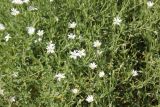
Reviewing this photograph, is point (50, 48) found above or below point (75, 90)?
above

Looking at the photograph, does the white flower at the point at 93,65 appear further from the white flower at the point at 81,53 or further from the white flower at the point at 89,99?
the white flower at the point at 89,99

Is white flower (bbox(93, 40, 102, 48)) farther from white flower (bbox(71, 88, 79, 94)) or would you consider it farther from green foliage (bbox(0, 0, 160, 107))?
white flower (bbox(71, 88, 79, 94))

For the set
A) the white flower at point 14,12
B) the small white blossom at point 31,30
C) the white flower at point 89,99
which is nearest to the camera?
the white flower at point 89,99

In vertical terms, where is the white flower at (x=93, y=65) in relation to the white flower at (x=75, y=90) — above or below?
above

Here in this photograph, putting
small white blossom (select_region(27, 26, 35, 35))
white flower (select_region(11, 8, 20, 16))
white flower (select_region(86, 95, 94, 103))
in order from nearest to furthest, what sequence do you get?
1. white flower (select_region(86, 95, 94, 103))
2. small white blossom (select_region(27, 26, 35, 35))
3. white flower (select_region(11, 8, 20, 16))

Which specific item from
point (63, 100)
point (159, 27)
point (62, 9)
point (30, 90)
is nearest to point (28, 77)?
point (30, 90)

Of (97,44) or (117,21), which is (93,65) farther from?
(117,21)

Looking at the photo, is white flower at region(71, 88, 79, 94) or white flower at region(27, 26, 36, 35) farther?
white flower at region(27, 26, 36, 35)

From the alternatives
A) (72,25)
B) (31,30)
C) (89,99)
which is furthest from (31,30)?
(89,99)

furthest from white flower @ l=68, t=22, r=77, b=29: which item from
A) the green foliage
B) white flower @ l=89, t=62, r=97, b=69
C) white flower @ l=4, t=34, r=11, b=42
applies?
white flower @ l=4, t=34, r=11, b=42

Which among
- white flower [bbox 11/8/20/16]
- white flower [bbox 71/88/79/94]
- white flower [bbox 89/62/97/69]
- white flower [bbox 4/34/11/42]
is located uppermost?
white flower [bbox 11/8/20/16]

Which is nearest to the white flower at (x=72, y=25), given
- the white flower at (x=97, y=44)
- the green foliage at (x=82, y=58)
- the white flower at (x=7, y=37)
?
the green foliage at (x=82, y=58)
